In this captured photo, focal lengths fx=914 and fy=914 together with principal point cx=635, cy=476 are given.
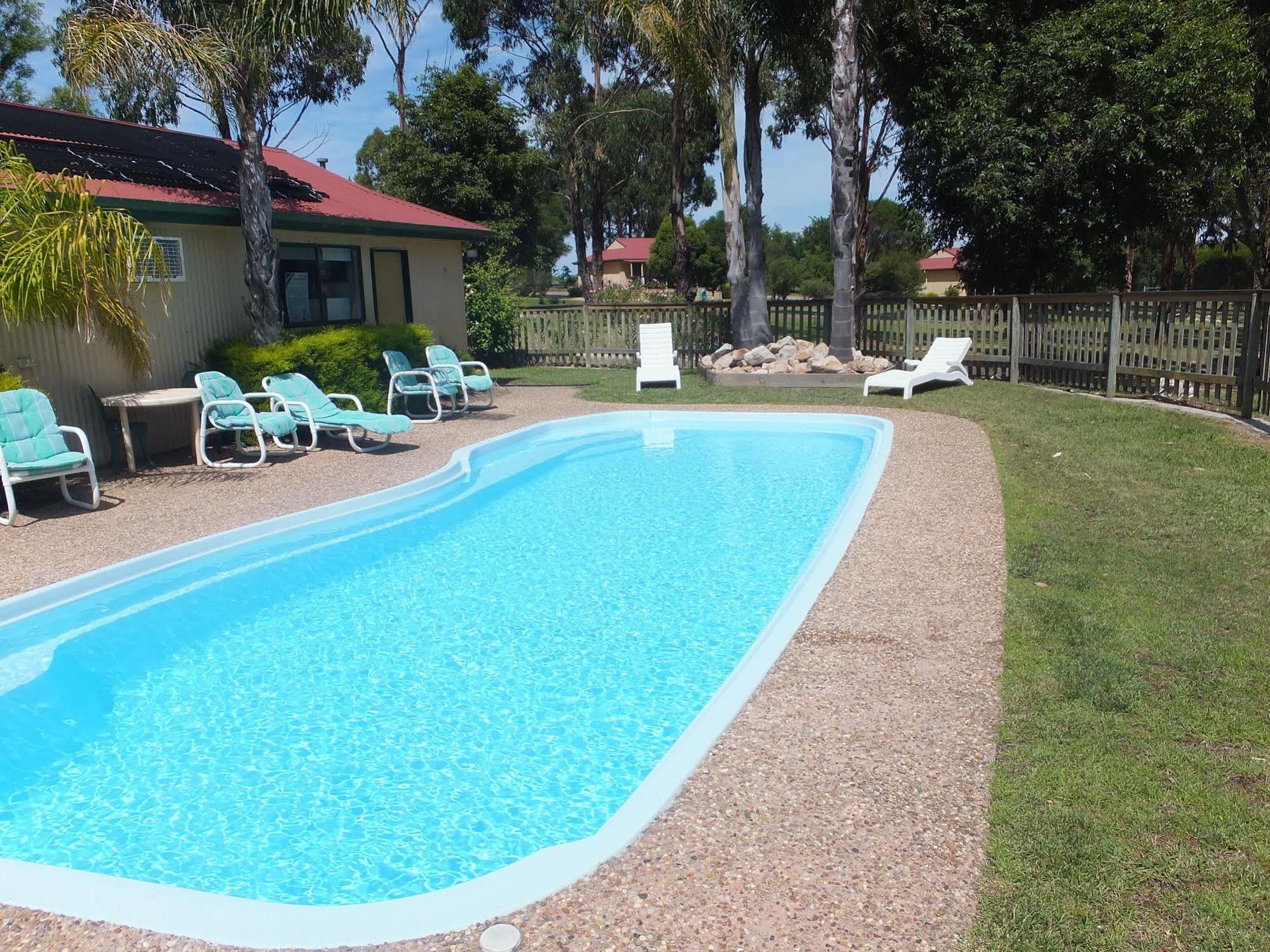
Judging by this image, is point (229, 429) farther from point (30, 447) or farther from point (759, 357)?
point (759, 357)

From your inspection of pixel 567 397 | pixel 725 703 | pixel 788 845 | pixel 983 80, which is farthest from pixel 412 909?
pixel 983 80

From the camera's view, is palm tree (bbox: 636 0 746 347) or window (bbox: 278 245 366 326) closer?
window (bbox: 278 245 366 326)

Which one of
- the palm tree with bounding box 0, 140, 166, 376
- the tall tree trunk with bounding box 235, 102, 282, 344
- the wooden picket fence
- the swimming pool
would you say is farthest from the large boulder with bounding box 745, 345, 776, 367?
the palm tree with bounding box 0, 140, 166, 376

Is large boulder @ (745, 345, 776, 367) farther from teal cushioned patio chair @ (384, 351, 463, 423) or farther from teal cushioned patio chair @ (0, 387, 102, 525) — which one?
teal cushioned patio chair @ (0, 387, 102, 525)

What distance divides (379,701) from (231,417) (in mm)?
6187

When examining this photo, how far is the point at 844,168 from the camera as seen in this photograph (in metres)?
15.7

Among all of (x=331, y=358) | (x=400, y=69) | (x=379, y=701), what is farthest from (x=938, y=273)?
(x=379, y=701)

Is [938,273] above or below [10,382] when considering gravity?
above

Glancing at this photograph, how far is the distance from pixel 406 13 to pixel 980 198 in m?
10.8

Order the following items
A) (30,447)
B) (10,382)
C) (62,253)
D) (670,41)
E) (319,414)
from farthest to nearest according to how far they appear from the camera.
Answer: (670,41) < (319,414) < (10,382) < (62,253) < (30,447)

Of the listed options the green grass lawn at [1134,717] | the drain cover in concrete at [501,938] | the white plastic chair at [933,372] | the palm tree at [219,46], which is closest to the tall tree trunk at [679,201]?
the white plastic chair at [933,372]

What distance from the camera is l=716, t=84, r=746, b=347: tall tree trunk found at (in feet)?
55.8

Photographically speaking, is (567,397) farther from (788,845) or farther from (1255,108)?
(1255,108)

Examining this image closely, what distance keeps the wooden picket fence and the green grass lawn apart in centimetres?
334
